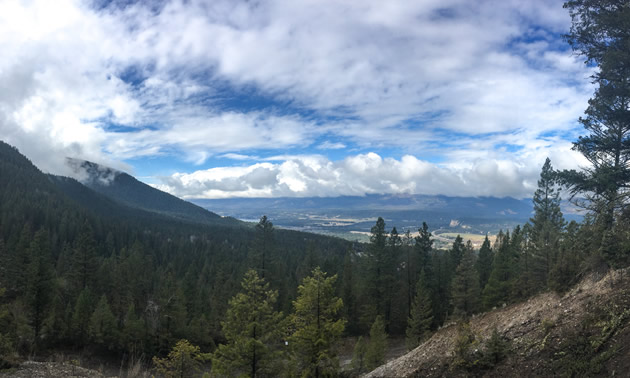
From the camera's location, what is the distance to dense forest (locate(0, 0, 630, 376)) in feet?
52.4

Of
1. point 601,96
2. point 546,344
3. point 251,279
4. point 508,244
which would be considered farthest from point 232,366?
point 508,244

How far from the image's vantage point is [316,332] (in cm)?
1725

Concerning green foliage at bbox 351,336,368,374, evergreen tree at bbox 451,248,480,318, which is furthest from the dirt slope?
evergreen tree at bbox 451,248,480,318

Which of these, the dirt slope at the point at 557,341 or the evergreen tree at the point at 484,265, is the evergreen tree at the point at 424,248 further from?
the dirt slope at the point at 557,341

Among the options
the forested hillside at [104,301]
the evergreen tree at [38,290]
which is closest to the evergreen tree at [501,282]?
the forested hillside at [104,301]

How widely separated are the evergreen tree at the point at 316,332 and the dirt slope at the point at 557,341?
322cm

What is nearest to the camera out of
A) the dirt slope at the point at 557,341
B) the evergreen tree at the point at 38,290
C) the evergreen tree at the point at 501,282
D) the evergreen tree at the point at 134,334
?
the dirt slope at the point at 557,341

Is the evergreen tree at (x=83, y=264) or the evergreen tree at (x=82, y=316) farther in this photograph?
the evergreen tree at (x=83, y=264)

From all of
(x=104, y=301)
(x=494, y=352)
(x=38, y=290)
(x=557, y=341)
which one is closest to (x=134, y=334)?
(x=104, y=301)

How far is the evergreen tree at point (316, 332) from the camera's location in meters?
17.2

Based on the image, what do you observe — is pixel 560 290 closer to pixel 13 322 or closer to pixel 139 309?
pixel 13 322

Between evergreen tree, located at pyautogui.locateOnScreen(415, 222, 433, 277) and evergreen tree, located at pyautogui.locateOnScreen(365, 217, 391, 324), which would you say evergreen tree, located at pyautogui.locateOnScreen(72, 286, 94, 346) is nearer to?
evergreen tree, located at pyautogui.locateOnScreen(365, 217, 391, 324)

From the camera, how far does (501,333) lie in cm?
1316

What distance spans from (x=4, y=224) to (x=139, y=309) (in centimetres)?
6782
